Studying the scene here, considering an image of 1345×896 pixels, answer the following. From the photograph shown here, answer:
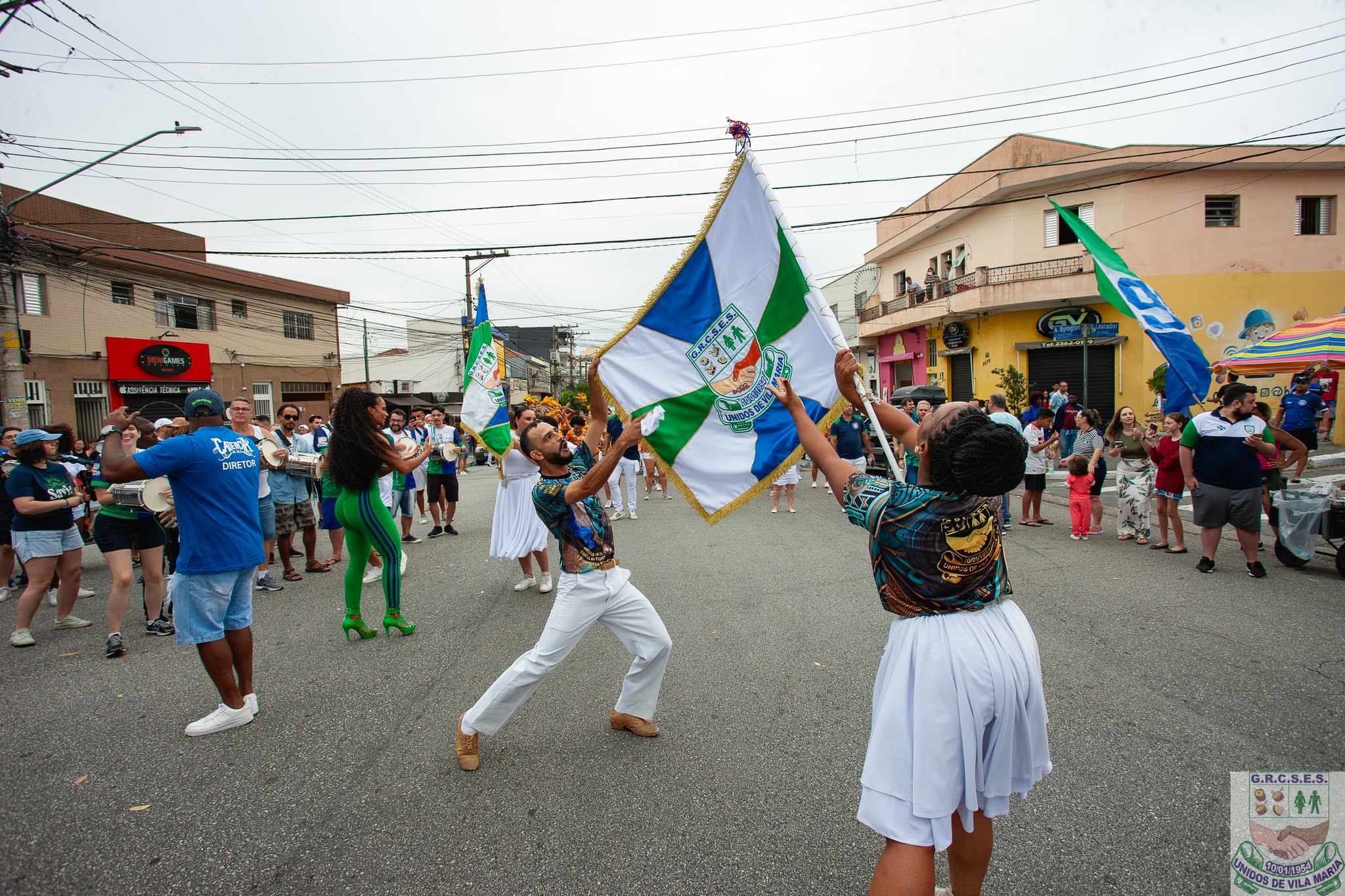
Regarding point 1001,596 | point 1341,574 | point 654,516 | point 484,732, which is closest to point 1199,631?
point 1341,574

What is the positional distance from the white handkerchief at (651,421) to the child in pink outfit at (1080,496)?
22.9 feet

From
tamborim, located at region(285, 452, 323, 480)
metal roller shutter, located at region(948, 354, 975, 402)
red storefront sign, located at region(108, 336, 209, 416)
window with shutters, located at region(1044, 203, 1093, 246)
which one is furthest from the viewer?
metal roller shutter, located at region(948, 354, 975, 402)

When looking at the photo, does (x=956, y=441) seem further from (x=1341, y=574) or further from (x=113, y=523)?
(x=1341, y=574)

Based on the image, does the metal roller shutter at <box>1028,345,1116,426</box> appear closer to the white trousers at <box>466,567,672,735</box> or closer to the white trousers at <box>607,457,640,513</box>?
the white trousers at <box>607,457,640,513</box>

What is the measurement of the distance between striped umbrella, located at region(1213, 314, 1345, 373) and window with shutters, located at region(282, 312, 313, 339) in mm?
31343

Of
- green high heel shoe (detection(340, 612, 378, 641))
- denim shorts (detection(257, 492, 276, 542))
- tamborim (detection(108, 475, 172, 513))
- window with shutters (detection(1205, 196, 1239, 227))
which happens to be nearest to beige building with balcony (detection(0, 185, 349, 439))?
denim shorts (detection(257, 492, 276, 542))

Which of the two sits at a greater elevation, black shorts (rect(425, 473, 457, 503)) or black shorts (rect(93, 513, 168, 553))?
black shorts (rect(93, 513, 168, 553))

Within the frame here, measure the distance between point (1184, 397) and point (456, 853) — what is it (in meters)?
7.43

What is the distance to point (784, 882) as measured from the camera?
94.8 inches

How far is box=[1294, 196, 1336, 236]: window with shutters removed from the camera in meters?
20.8

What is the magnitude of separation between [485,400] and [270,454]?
227 centimetres

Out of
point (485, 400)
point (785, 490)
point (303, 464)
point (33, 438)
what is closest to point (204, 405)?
point (33, 438)

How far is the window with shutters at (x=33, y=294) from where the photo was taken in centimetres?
1989
